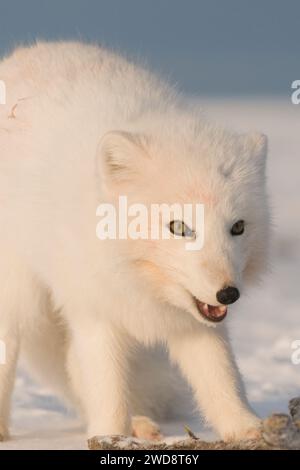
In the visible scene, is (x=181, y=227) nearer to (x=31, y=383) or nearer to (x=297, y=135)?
(x=31, y=383)

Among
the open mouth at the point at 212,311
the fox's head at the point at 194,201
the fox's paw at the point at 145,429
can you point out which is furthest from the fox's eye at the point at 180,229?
the fox's paw at the point at 145,429

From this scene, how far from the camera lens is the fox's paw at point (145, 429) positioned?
604 centimetres

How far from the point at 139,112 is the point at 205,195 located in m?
0.89

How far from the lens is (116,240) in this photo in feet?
17.0

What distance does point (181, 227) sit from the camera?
498 centimetres

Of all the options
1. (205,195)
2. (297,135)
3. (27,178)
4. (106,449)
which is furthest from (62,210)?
(297,135)

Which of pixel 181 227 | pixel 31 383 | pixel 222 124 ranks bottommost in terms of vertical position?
pixel 31 383

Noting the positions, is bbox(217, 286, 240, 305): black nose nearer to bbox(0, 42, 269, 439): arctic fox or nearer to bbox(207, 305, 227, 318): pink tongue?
bbox(0, 42, 269, 439): arctic fox

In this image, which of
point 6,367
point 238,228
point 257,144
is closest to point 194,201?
point 238,228

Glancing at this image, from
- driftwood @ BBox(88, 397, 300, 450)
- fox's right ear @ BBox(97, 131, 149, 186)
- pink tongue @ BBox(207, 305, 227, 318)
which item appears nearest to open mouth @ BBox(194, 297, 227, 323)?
pink tongue @ BBox(207, 305, 227, 318)

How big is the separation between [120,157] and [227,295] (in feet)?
2.57

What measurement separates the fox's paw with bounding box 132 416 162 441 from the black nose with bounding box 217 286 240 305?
1.35 metres

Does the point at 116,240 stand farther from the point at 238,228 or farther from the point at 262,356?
the point at 262,356

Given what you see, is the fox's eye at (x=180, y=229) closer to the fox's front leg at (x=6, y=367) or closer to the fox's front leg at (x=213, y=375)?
the fox's front leg at (x=213, y=375)
